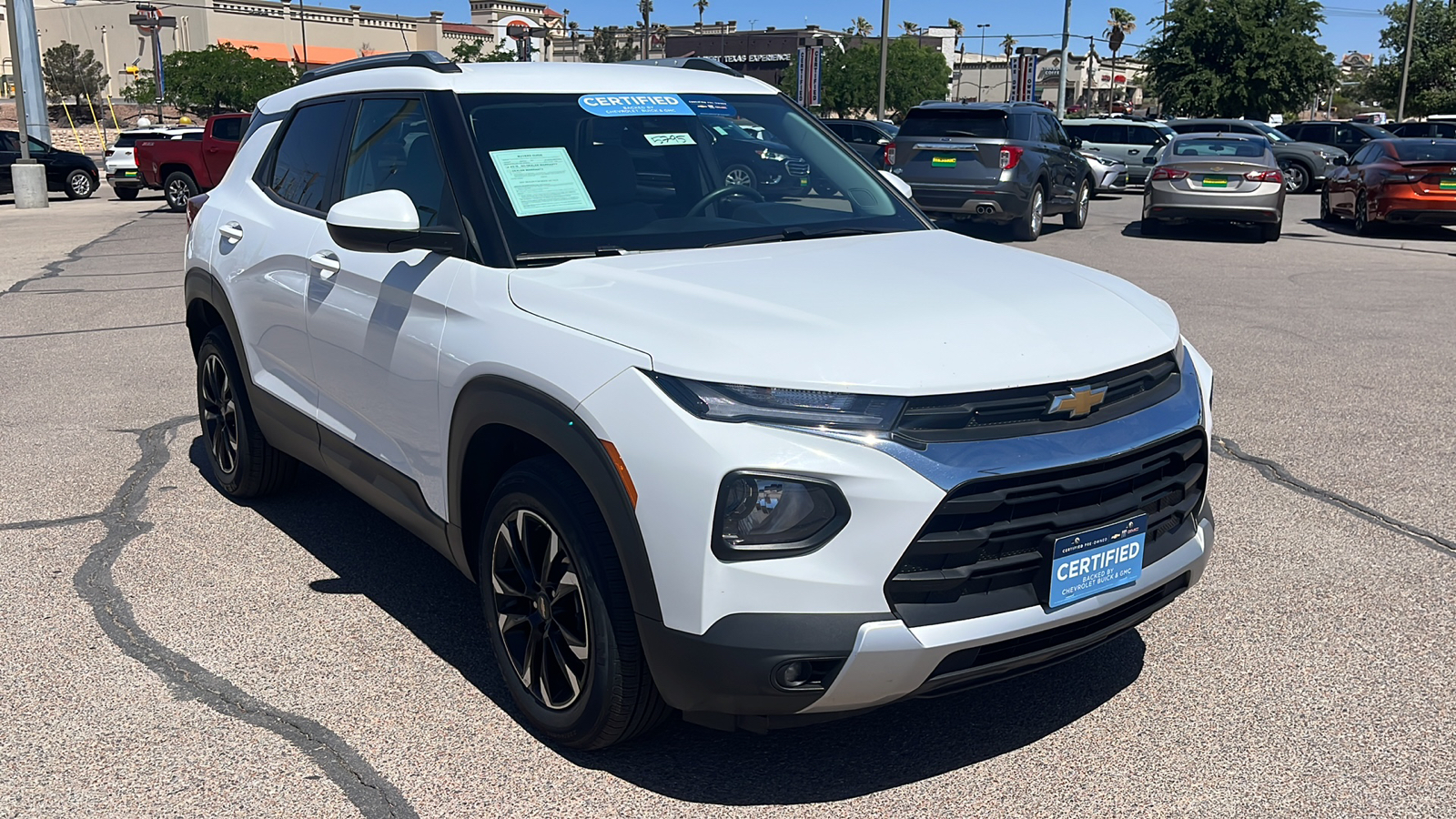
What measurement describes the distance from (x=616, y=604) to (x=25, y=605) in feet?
8.75

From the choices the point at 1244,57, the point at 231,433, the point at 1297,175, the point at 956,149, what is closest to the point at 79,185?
the point at 956,149

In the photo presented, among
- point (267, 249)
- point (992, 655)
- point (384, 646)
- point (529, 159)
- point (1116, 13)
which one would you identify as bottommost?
point (384, 646)

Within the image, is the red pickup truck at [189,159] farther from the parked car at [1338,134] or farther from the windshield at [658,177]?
the parked car at [1338,134]

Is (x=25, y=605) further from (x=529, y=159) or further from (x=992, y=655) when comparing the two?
(x=992, y=655)

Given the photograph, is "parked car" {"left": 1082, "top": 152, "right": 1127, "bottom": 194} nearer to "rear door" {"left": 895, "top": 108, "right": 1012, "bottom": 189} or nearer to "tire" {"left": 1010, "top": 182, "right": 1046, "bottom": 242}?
"tire" {"left": 1010, "top": 182, "right": 1046, "bottom": 242}

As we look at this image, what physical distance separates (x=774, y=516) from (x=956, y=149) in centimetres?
1521

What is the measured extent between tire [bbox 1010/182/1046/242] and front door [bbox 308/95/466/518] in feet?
46.8

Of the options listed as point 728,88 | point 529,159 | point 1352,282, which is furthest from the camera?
point 1352,282

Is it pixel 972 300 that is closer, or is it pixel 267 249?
pixel 972 300

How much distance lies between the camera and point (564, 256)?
368 cm

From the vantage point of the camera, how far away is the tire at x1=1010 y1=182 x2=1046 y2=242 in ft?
57.9

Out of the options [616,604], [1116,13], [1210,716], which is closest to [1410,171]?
[1210,716]

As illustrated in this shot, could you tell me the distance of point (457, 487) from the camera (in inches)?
146

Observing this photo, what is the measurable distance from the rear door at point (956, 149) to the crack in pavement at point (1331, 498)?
1087 centimetres
